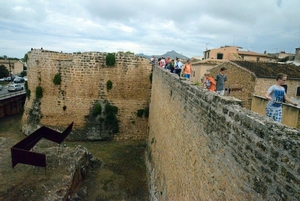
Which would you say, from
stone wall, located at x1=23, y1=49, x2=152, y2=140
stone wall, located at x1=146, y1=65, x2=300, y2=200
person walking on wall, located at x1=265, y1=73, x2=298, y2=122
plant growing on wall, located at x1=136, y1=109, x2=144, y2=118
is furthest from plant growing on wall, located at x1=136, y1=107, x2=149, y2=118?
person walking on wall, located at x1=265, y1=73, x2=298, y2=122

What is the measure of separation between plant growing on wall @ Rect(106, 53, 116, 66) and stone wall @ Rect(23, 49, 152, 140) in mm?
248

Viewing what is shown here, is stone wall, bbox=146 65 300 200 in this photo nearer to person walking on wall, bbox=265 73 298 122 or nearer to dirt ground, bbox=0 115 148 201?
person walking on wall, bbox=265 73 298 122

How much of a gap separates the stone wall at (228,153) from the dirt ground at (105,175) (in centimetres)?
468

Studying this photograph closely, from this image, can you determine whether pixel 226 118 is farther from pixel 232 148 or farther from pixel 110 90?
pixel 110 90

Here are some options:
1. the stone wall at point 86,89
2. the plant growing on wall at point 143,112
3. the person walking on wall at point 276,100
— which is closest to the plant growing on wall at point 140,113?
the plant growing on wall at point 143,112

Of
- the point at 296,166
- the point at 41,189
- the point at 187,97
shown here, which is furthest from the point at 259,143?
the point at 41,189

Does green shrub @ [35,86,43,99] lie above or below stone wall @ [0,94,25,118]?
above

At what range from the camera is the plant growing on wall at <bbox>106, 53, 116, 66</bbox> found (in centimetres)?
1457

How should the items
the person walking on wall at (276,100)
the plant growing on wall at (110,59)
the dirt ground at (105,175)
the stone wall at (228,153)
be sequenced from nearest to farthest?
the stone wall at (228,153), the person walking on wall at (276,100), the dirt ground at (105,175), the plant growing on wall at (110,59)

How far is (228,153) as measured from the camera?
2.95 metres

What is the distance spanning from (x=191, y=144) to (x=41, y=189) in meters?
5.87

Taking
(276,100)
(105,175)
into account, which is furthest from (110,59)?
(276,100)

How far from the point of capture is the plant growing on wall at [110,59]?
1457 centimetres

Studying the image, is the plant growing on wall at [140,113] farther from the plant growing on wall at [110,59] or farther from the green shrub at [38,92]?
the green shrub at [38,92]
